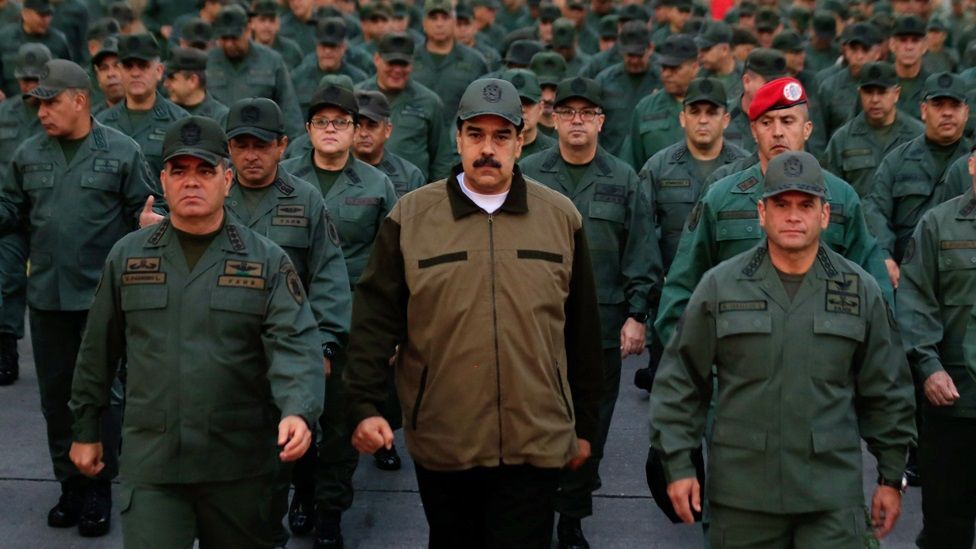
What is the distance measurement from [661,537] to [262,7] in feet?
27.4

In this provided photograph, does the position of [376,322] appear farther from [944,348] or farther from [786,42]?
[786,42]

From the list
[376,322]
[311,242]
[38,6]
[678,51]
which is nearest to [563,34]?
[678,51]

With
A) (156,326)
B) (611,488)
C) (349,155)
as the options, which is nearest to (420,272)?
(156,326)

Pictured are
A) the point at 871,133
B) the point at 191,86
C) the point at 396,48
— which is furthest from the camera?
the point at 396,48

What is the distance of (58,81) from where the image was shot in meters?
7.98

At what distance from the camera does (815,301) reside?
215 inches

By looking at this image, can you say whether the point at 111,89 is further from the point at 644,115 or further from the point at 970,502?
the point at 970,502

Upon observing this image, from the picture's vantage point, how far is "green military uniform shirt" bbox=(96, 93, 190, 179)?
986 cm

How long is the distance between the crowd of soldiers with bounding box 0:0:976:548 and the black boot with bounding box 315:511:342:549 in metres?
0.02

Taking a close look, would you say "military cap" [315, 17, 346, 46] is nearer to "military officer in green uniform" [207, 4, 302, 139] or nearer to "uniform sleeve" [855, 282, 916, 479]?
"military officer in green uniform" [207, 4, 302, 139]

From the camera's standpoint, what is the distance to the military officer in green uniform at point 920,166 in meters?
9.16

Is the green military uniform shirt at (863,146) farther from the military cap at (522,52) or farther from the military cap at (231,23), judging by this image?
the military cap at (231,23)

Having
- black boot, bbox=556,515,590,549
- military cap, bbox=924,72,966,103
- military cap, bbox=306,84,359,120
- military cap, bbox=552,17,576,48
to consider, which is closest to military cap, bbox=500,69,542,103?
military cap, bbox=306,84,359,120

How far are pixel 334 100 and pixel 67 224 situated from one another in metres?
1.54
